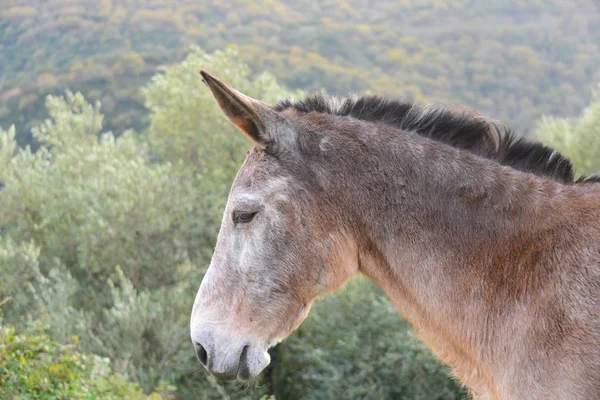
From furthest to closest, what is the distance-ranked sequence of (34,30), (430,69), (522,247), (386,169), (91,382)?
(430,69), (34,30), (91,382), (386,169), (522,247)

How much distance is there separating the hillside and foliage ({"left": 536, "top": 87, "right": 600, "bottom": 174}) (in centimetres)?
2259

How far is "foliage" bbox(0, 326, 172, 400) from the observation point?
231 inches

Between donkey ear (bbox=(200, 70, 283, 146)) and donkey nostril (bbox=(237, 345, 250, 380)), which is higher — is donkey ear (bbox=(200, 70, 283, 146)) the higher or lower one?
the higher one

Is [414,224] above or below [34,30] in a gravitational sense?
above

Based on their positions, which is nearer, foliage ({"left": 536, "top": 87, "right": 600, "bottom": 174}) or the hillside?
foliage ({"left": 536, "top": 87, "right": 600, "bottom": 174})

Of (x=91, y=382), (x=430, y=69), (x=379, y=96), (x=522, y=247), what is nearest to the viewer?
(x=522, y=247)

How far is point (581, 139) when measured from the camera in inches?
776

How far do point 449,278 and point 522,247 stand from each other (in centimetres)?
40

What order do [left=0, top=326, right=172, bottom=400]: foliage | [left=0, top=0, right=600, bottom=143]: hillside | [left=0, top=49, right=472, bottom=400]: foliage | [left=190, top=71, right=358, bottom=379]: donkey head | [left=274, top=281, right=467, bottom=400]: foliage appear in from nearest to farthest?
[left=190, top=71, right=358, bottom=379]: donkey head < [left=0, top=326, right=172, bottom=400]: foliage < [left=274, top=281, right=467, bottom=400]: foliage < [left=0, top=49, right=472, bottom=400]: foliage < [left=0, top=0, right=600, bottom=143]: hillside

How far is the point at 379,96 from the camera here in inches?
147

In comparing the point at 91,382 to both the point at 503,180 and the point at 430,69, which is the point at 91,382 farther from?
the point at 430,69

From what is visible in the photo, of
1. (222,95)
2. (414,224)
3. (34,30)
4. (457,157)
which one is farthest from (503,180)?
(34,30)

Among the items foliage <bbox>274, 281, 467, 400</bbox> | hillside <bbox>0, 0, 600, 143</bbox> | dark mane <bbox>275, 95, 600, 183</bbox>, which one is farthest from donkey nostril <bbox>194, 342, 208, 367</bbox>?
hillside <bbox>0, 0, 600, 143</bbox>

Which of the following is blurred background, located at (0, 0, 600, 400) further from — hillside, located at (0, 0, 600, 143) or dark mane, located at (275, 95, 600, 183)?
dark mane, located at (275, 95, 600, 183)
